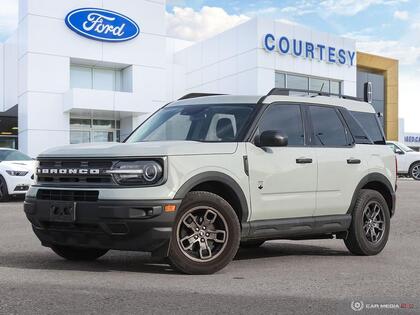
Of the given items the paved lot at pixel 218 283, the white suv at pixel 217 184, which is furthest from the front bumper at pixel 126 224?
the paved lot at pixel 218 283

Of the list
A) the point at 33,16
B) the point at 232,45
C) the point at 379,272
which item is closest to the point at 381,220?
the point at 379,272

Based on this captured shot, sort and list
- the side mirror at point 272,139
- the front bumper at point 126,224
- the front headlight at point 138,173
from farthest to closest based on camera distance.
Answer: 1. the side mirror at point 272,139
2. the front headlight at point 138,173
3. the front bumper at point 126,224

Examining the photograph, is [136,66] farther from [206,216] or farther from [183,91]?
[206,216]

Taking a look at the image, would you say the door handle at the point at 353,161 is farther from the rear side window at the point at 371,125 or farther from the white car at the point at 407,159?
the white car at the point at 407,159

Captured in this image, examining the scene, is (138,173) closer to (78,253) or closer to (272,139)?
(272,139)

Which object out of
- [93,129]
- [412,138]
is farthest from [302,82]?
[412,138]

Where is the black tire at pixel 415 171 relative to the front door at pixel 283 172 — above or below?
below

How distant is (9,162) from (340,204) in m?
11.2

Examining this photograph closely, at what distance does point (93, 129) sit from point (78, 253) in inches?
929

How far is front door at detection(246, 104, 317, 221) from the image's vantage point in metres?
6.27

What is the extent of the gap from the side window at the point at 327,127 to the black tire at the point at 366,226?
782 millimetres

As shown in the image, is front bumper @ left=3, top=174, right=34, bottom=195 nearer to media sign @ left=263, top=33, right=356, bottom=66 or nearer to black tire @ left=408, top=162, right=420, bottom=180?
black tire @ left=408, top=162, right=420, bottom=180

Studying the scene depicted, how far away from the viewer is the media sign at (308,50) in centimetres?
3175

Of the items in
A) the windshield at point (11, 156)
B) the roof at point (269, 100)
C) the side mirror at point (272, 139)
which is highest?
the roof at point (269, 100)
